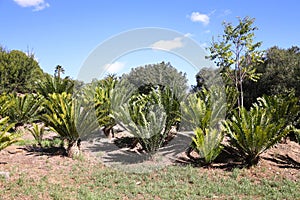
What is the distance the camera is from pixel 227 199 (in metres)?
4.32

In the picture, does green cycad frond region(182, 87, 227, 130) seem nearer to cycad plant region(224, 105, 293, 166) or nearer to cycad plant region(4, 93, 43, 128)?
cycad plant region(224, 105, 293, 166)

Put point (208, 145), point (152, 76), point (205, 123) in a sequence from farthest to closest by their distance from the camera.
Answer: point (152, 76) → point (205, 123) → point (208, 145)

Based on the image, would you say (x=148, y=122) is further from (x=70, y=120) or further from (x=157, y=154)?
(x=70, y=120)

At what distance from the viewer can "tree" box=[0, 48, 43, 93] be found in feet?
57.5

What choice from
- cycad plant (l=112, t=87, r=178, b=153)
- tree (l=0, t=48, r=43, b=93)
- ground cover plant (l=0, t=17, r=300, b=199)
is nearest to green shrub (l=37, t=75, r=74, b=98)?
ground cover plant (l=0, t=17, r=300, b=199)

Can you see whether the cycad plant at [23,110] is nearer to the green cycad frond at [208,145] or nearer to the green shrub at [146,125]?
the green shrub at [146,125]

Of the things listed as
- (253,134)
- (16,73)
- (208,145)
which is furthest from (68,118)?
(16,73)

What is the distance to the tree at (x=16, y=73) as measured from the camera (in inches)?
690

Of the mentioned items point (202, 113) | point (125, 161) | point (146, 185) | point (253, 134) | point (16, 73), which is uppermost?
point (16, 73)

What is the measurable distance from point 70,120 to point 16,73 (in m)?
14.2

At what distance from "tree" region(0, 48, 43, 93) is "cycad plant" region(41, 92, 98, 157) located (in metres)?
12.3

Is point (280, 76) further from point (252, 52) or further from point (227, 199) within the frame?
point (227, 199)

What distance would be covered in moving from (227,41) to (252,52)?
1038mm

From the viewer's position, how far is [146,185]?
4770mm
